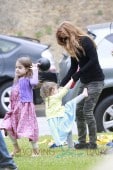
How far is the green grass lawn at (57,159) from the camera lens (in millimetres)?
7098

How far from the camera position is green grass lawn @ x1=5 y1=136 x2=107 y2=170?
710 centimetres

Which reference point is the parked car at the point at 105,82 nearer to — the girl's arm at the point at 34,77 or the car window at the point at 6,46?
the girl's arm at the point at 34,77

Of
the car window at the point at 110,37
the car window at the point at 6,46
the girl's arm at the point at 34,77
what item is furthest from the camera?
the car window at the point at 6,46

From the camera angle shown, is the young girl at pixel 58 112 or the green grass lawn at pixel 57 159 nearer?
the green grass lawn at pixel 57 159

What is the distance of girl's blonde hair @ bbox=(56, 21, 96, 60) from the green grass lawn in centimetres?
115

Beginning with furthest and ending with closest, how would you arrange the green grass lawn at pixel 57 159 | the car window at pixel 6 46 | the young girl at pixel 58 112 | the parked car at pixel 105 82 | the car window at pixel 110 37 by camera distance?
the car window at pixel 6 46, the car window at pixel 110 37, the parked car at pixel 105 82, the young girl at pixel 58 112, the green grass lawn at pixel 57 159

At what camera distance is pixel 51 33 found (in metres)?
24.8

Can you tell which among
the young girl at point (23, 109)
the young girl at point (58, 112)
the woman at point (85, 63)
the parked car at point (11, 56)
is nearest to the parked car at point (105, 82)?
the young girl at point (58, 112)

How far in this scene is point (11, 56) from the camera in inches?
547

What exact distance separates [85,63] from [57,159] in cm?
130

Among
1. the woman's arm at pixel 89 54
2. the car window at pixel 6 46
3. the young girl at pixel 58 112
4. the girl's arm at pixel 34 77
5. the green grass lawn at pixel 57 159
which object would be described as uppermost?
the car window at pixel 6 46

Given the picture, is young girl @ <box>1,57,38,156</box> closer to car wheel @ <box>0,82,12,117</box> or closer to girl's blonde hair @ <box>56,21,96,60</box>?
girl's blonde hair @ <box>56,21,96,60</box>

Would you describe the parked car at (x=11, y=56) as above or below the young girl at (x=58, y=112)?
above

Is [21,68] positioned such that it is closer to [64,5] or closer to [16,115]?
[16,115]
